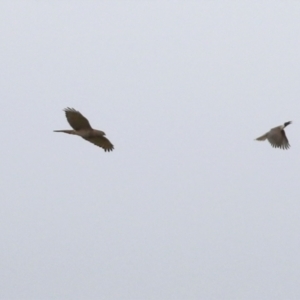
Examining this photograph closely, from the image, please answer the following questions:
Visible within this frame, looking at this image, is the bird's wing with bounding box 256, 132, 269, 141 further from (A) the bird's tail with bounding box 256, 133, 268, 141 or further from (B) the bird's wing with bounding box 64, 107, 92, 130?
(B) the bird's wing with bounding box 64, 107, 92, 130

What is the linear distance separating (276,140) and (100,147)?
810 centimetres

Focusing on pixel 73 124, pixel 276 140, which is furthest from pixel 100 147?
pixel 276 140

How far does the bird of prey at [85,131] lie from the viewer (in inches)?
1199

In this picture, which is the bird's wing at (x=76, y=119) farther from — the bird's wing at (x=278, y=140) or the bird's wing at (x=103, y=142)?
the bird's wing at (x=278, y=140)

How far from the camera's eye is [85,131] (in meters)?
31.5

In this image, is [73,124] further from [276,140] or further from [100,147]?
[276,140]

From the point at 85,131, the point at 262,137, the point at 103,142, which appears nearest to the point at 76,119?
the point at 85,131

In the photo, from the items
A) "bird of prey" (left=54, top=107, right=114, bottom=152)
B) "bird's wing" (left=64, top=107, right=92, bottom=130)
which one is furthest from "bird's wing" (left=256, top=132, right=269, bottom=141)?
"bird's wing" (left=64, top=107, right=92, bottom=130)

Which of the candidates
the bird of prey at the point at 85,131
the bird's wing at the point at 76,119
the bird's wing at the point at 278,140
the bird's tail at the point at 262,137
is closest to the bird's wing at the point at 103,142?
the bird of prey at the point at 85,131

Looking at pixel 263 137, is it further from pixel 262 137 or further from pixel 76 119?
pixel 76 119

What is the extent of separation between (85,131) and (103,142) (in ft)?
4.65

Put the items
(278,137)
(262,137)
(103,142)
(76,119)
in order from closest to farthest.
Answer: (76,119) → (103,142) → (278,137) → (262,137)

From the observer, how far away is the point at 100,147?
108ft

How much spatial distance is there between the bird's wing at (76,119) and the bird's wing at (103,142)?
1279 mm
